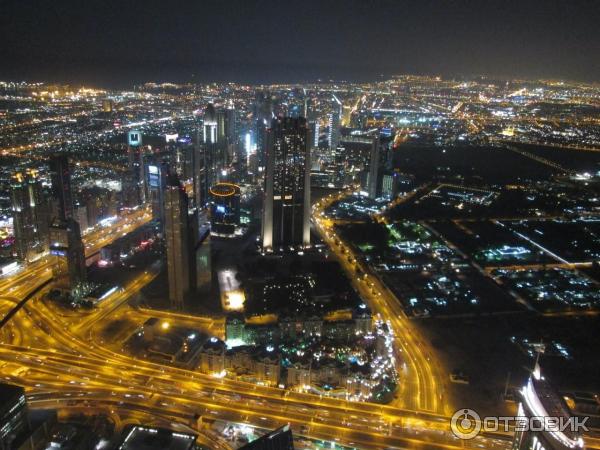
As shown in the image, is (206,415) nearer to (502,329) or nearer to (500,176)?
(502,329)

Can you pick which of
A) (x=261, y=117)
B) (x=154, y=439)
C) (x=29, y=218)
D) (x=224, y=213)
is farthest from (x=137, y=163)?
(x=154, y=439)

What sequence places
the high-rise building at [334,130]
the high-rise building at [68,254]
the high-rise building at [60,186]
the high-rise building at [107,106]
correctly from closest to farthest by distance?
1. the high-rise building at [68,254]
2. the high-rise building at [60,186]
3. the high-rise building at [334,130]
4. the high-rise building at [107,106]

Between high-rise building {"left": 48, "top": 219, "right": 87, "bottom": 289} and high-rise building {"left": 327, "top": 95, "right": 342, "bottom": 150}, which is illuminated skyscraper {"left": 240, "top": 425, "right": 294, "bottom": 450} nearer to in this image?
high-rise building {"left": 48, "top": 219, "right": 87, "bottom": 289}

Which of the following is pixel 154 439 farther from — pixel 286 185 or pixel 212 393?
pixel 286 185

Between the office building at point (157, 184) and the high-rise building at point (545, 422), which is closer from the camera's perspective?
the high-rise building at point (545, 422)

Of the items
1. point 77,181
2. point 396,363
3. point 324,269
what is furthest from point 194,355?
point 77,181

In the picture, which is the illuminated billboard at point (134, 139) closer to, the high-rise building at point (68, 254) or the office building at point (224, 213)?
the office building at point (224, 213)

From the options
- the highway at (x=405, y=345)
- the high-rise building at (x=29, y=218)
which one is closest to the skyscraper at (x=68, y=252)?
the high-rise building at (x=29, y=218)
